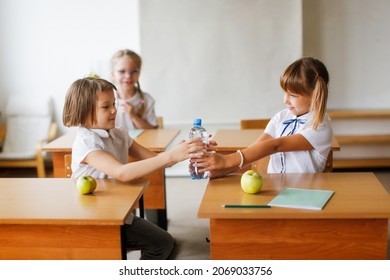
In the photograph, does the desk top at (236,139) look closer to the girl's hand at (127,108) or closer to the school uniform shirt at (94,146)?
the girl's hand at (127,108)

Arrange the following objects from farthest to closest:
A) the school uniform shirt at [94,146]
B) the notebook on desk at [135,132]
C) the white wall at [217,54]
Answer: the white wall at [217,54]
the notebook on desk at [135,132]
the school uniform shirt at [94,146]

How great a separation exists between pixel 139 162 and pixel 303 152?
72 centimetres

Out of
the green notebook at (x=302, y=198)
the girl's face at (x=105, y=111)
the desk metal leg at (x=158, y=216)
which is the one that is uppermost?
the girl's face at (x=105, y=111)

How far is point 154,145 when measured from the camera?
3.27m

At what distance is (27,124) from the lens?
538 centimetres

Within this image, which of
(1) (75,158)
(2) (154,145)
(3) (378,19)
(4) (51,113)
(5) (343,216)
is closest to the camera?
(5) (343,216)

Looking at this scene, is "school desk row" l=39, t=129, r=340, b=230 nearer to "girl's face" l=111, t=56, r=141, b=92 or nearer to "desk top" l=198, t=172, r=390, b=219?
"girl's face" l=111, t=56, r=141, b=92

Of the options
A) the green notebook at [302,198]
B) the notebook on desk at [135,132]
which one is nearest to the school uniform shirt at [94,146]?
the green notebook at [302,198]

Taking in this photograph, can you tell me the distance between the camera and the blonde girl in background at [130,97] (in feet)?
12.7

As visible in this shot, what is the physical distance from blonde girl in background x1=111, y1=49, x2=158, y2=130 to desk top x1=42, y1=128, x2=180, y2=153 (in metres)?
0.15

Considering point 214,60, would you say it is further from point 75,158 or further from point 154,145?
point 75,158

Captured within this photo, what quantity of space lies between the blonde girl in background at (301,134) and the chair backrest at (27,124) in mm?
3314
